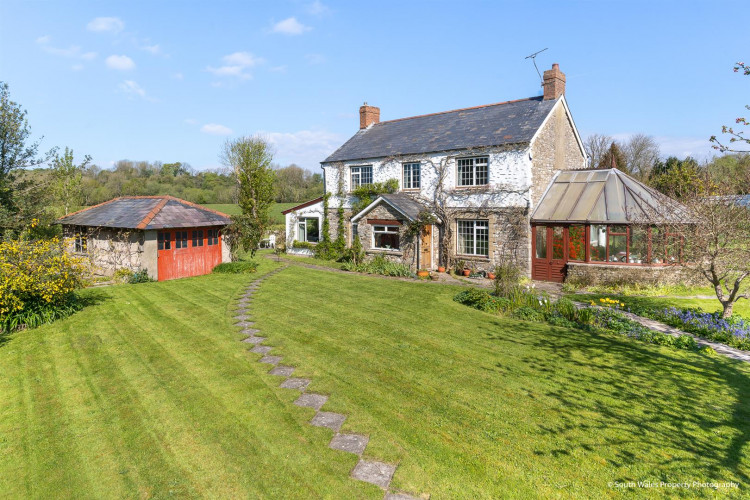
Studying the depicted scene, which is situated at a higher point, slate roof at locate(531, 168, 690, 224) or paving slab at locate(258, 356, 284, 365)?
slate roof at locate(531, 168, 690, 224)

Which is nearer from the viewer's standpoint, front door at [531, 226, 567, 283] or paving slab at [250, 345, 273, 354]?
paving slab at [250, 345, 273, 354]

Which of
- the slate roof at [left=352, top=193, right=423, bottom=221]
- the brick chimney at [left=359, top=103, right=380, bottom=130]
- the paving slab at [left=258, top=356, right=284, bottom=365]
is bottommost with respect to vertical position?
the paving slab at [left=258, top=356, right=284, bottom=365]

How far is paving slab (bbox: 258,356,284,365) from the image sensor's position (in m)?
8.88

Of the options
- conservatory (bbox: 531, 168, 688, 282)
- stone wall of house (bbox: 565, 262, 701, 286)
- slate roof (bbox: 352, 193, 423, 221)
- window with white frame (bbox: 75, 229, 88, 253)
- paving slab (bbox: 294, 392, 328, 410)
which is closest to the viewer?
paving slab (bbox: 294, 392, 328, 410)

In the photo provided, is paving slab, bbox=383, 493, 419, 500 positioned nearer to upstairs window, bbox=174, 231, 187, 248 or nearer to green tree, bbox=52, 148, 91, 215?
upstairs window, bbox=174, 231, 187, 248

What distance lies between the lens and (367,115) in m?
30.1

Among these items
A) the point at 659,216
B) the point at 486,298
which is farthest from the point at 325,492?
the point at 659,216

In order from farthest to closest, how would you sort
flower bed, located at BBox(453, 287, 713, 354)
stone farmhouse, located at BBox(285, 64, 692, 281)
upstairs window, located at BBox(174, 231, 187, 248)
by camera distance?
upstairs window, located at BBox(174, 231, 187, 248) → stone farmhouse, located at BBox(285, 64, 692, 281) → flower bed, located at BBox(453, 287, 713, 354)

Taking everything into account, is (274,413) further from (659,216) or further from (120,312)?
(659,216)

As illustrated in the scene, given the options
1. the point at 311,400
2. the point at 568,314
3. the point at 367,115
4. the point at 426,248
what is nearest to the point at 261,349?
the point at 311,400

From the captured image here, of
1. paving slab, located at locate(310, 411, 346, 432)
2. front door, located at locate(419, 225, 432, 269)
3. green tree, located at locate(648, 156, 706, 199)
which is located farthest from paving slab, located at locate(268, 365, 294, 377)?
front door, located at locate(419, 225, 432, 269)

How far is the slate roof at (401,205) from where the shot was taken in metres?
21.4

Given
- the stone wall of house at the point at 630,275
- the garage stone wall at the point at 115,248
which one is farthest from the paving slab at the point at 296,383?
the stone wall of house at the point at 630,275

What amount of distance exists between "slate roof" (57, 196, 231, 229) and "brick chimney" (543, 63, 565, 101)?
19.1 meters
